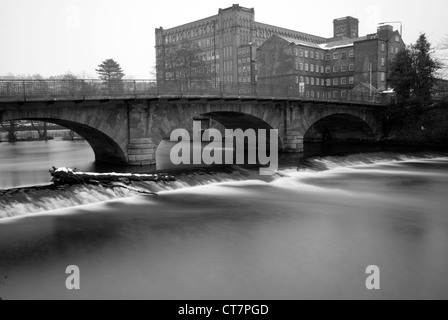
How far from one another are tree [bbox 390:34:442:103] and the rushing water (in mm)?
34310

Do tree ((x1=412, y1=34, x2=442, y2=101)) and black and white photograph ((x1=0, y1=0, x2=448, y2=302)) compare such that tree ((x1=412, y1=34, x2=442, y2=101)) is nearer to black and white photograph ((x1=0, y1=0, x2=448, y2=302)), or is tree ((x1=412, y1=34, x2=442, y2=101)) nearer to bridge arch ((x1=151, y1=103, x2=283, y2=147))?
black and white photograph ((x1=0, y1=0, x2=448, y2=302))

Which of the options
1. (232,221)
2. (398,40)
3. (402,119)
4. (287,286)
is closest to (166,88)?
(232,221)

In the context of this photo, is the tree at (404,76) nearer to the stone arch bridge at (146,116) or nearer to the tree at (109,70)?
the stone arch bridge at (146,116)

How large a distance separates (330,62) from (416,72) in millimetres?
35021

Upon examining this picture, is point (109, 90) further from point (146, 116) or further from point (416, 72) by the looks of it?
point (416, 72)

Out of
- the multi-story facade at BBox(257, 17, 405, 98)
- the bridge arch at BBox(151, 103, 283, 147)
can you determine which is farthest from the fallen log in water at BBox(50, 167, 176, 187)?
the multi-story facade at BBox(257, 17, 405, 98)

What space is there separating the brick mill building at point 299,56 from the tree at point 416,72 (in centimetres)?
896

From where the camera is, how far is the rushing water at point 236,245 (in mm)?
11016

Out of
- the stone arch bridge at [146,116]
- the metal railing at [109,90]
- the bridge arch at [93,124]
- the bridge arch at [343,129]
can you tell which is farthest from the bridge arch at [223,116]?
the bridge arch at [343,129]

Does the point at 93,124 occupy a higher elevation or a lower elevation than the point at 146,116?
lower

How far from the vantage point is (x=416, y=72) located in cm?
5459

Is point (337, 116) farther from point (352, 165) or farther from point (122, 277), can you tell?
point (122, 277)

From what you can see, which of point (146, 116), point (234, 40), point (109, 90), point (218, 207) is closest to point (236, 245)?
point (218, 207)

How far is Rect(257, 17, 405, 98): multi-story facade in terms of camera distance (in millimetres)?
78562
